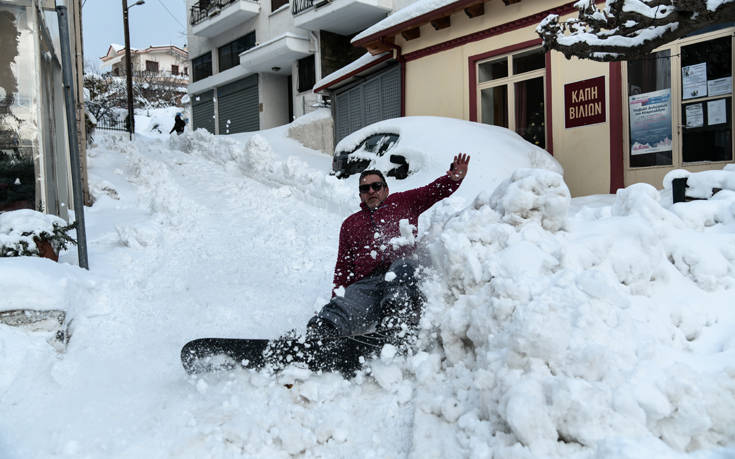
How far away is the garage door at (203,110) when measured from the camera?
87.6 feet

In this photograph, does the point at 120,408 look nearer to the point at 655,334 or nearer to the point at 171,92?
the point at 655,334

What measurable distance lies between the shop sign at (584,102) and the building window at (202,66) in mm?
21483

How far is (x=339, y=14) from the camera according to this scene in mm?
18391

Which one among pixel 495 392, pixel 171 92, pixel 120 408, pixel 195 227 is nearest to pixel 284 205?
pixel 195 227

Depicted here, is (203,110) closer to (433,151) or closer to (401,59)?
(401,59)

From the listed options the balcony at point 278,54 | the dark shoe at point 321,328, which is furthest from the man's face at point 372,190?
the balcony at point 278,54

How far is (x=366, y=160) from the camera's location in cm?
896

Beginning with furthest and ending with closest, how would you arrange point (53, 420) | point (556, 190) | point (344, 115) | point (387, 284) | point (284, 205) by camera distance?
point (344, 115) → point (284, 205) → point (387, 284) → point (556, 190) → point (53, 420)

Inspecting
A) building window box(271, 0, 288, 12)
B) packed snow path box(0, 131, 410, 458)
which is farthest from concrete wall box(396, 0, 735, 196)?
building window box(271, 0, 288, 12)

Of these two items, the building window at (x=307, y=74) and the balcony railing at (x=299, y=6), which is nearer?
the balcony railing at (x=299, y=6)

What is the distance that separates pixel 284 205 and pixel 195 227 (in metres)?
1.55

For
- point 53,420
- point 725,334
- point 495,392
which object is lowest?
point 53,420

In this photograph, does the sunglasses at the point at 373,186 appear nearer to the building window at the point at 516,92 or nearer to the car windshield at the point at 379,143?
the car windshield at the point at 379,143

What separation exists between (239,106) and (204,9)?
552cm
